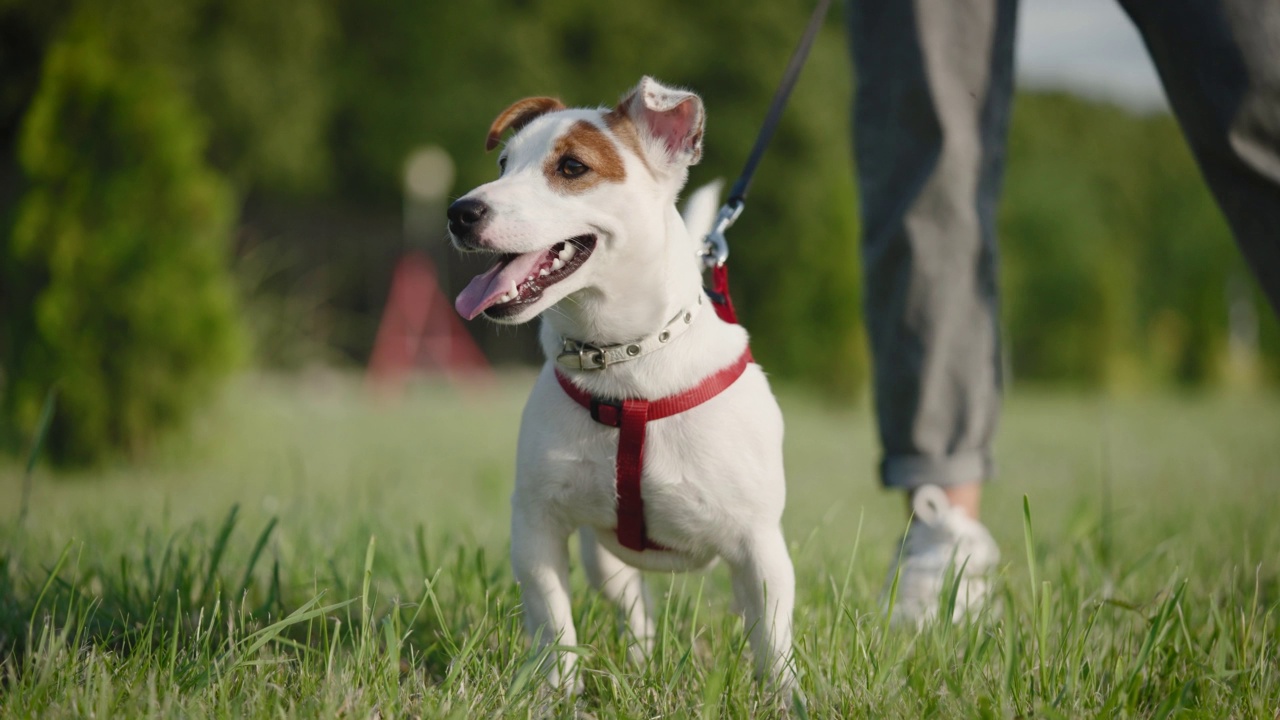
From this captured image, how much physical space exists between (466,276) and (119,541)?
620 inches

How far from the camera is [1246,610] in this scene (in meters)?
2.29

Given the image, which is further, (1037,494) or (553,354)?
(1037,494)

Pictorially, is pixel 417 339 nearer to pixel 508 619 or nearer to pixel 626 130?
pixel 626 130

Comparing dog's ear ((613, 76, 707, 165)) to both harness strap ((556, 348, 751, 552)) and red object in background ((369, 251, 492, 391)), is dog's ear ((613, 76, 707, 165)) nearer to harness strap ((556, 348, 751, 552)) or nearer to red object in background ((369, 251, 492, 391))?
harness strap ((556, 348, 751, 552))

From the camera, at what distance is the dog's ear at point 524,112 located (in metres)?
2.20

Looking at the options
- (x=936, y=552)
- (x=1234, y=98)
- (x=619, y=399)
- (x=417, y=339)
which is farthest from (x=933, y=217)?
(x=417, y=339)

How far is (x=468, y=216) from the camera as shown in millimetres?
1791

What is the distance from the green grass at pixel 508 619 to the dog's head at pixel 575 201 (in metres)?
0.61

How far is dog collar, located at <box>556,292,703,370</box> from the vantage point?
6.16 feet

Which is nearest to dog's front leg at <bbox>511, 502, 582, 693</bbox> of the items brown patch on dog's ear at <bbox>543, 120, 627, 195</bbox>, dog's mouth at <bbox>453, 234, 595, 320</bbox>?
dog's mouth at <bbox>453, 234, 595, 320</bbox>

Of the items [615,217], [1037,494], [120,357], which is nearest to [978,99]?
[615,217]

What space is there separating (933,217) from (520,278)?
1255mm

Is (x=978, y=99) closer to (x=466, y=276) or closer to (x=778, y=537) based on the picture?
(x=778, y=537)

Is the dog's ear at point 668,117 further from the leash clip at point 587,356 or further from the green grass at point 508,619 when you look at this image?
the green grass at point 508,619
